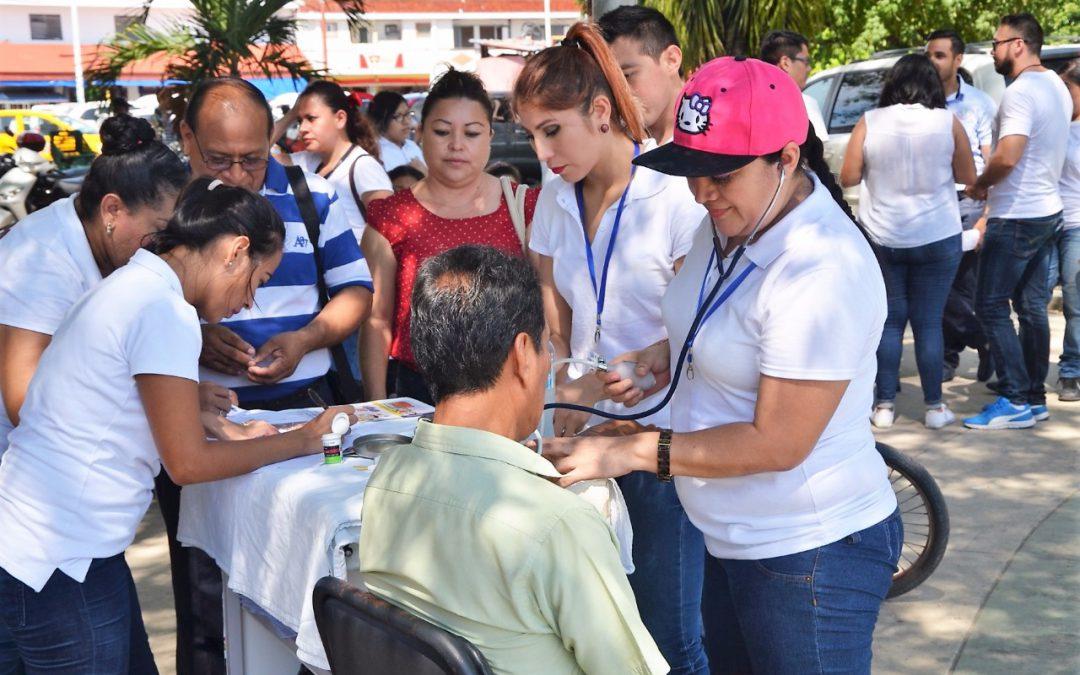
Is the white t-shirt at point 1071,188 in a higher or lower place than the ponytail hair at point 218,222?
lower

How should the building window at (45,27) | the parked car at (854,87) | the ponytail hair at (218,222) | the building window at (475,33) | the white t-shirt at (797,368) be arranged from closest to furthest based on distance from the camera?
1. the white t-shirt at (797,368)
2. the ponytail hair at (218,222)
3. the parked car at (854,87)
4. the building window at (45,27)
5. the building window at (475,33)

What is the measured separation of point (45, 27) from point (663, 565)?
2305 inches

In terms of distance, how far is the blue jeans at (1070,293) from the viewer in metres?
6.84

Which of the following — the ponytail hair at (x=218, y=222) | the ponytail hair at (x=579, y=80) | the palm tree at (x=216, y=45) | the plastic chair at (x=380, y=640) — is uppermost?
the palm tree at (x=216, y=45)

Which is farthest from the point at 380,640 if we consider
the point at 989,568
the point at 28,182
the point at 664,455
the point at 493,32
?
the point at 493,32

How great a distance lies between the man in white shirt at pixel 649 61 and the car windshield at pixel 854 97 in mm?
7464

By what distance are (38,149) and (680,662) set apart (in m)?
13.7

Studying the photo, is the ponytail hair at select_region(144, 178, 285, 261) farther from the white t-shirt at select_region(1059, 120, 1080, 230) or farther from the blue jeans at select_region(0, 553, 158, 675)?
the white t-shirt at select_region(1059, 120, 1080, 230)

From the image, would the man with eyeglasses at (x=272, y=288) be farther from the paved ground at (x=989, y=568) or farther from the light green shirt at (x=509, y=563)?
the light green shirt at (x=509, y=563)

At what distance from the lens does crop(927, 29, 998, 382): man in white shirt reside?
24.4 feet

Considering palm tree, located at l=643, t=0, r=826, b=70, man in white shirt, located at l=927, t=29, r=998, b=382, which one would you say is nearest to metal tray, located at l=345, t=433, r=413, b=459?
man in white shirt, located at l=927, t=29, r=998, b=382

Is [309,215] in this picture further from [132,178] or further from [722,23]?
[722,23]

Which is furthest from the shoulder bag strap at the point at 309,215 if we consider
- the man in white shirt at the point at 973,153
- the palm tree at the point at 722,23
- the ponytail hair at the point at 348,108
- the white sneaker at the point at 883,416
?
the palm tree at the point at 722,23

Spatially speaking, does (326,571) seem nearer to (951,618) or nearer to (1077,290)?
(951,618)
